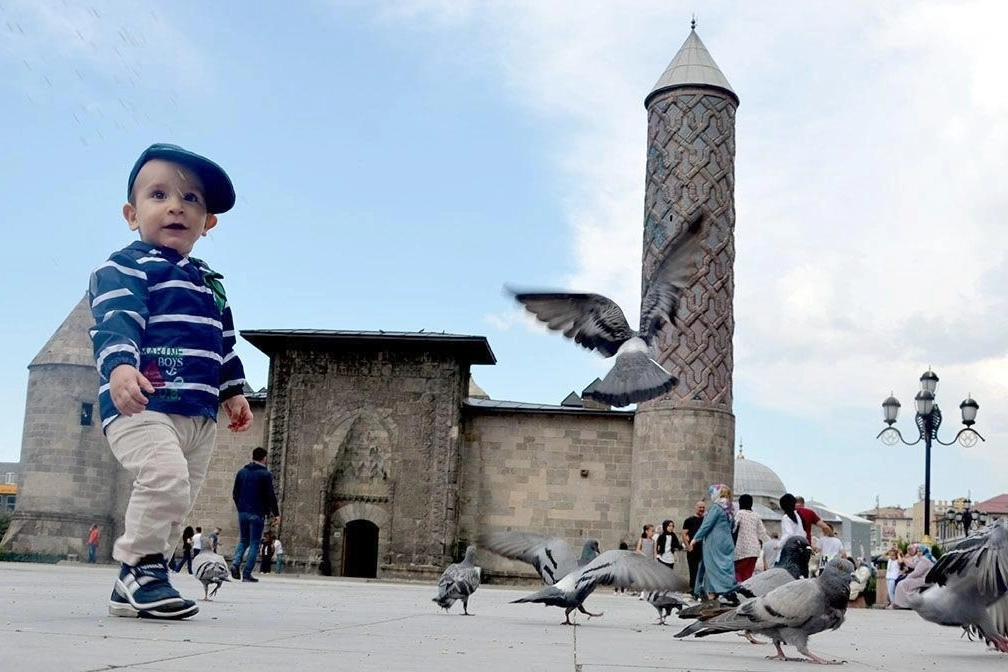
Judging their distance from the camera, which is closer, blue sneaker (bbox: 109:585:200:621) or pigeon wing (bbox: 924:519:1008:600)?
blue sneaker (bbox: 109:585:200:621)

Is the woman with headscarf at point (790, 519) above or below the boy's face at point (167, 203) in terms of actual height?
below

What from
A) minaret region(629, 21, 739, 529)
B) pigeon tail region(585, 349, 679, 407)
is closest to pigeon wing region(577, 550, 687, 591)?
pigeon tail region(585, 349, 679, 407)

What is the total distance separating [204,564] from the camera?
24.9 feet

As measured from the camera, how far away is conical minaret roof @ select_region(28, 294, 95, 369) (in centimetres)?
3167

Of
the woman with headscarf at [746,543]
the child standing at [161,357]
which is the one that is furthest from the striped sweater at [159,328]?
the woman with headscarf at [746,543]

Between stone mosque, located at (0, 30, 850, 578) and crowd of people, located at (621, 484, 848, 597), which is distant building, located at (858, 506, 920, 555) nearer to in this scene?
stone mosque, located at (0, 30, 850, 578)

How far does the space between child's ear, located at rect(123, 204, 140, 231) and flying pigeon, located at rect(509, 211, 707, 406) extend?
14.0 ft

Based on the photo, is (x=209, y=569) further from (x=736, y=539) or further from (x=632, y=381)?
(x=736, y=539)

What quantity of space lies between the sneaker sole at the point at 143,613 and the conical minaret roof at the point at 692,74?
2223 cm

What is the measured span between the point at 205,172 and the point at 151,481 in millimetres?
1616

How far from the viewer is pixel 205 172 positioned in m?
5.82

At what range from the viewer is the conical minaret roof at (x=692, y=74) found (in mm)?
25766

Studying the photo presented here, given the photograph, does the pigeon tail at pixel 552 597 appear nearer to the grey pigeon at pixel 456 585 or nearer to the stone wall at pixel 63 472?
the grey pigeon at pixel 456 585

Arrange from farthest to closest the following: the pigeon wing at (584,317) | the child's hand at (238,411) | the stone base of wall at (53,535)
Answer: the stone base of wall at (53,535) → the pigeon wing at (584,317) → the child's hand at (238,411)
